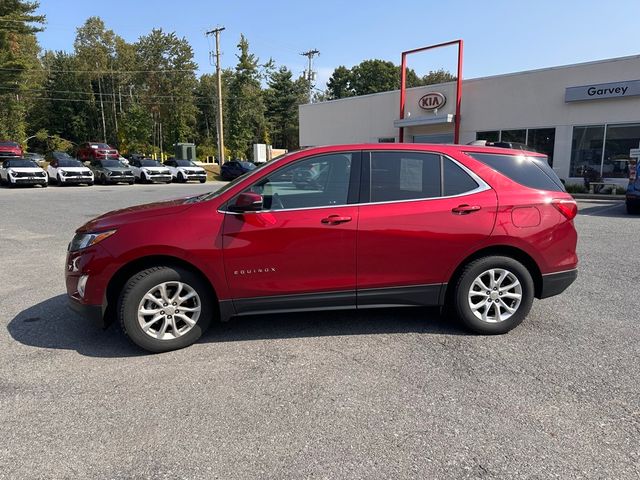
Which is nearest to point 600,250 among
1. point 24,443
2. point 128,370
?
point 128,370

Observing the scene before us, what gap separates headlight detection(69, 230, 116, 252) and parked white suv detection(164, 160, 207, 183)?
2829cm

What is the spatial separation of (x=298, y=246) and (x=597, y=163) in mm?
21376

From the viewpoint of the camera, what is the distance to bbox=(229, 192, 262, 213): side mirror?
375 cm

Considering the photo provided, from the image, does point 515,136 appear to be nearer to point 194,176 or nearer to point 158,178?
→ point 194,176

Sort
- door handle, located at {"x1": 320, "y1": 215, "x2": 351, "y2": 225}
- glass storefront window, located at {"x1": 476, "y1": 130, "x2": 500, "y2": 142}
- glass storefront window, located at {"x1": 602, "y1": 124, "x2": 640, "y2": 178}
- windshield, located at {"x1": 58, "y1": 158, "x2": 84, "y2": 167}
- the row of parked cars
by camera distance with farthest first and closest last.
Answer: windshield, located at {"x1": 58, "y1": 158, "x2": 84, "y2": 167}
the row of parked cars
glass storefront window, located at {"x1": 476, "y1": 130, "x2": 500, "y2": 142}
glass storefront window, located at {"x1": 602, "y1": 124, "x2": 640, "y2": 178}
door handle, located at {"x1": 320, "y1": 215, "x2": 351, "y2": 225}

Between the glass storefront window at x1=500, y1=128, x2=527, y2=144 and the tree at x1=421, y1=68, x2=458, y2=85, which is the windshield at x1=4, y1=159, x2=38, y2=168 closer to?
the glass storefront window at x1=500, y1=128, x2=527, y2=144

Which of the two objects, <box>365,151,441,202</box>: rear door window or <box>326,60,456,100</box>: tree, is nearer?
<box>365,151,441,202</box>: rear door window

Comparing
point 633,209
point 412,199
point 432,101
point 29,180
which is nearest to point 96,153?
point 29,180

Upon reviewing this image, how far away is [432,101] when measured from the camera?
25.4 m

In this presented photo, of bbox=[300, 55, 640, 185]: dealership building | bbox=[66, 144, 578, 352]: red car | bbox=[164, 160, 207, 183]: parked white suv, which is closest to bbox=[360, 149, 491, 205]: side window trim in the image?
bbox=[66, 144, 578, 352]: red car

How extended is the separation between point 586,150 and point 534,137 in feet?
8.07

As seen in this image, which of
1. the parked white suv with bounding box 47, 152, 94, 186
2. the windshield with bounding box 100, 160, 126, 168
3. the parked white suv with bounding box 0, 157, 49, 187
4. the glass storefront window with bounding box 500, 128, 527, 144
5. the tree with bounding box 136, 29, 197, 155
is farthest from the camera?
the tree with bounding box 136, 29, 197, 155

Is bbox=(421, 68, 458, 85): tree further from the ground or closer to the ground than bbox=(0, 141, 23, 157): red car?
further from the ground

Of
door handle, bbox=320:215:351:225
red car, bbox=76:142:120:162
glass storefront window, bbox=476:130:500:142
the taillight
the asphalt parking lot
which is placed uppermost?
glass storefront window, bbox=476:130:500:142
